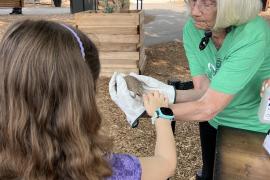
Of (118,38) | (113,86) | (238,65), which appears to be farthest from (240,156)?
(118,38)

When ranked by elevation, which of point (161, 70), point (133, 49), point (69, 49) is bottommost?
point (161, 70)

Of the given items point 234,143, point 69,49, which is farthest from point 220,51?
point 69,49

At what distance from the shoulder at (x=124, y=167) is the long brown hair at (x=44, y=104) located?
0.31 feet

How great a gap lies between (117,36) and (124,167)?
3858 millimetres

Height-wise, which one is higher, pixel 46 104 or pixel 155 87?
pixel 46 104

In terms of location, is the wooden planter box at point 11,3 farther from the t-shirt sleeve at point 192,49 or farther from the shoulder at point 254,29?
the shoulder at point 254,29

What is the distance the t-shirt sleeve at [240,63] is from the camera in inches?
68.2

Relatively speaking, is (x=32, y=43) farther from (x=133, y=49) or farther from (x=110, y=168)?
(x=133, y=49)

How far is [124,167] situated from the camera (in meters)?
1.29

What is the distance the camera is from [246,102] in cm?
202

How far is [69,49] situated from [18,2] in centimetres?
1150

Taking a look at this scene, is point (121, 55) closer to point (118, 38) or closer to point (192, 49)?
point (118, 38)

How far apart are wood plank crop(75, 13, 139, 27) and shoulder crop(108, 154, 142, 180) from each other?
12.3 ft

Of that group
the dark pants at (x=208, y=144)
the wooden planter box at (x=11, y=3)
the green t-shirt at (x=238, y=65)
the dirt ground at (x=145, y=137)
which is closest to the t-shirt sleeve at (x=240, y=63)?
the green t-shirt at (x=238, y=65)
